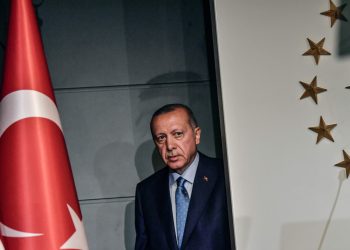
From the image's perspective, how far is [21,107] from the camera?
165cm

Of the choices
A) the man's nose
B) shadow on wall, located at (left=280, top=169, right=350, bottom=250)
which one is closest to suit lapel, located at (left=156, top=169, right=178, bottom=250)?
the man's nose

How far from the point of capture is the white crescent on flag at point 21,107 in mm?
1647

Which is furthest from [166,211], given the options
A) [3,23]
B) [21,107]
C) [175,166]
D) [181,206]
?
[3,23]

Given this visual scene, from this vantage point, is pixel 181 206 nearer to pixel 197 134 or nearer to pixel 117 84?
pixel 197 134

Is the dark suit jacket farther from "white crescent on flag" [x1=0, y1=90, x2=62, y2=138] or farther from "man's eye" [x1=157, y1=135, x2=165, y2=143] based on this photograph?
"white crescent on flag" [x1=0, y1=90, x2=62, y2=138]

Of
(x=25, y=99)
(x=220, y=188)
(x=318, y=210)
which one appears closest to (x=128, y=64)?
(x=25, y=99)

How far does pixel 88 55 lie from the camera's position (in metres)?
1.86

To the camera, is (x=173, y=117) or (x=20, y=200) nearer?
(x=20, y=200)

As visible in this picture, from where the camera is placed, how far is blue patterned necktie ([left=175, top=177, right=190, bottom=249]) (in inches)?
70.7

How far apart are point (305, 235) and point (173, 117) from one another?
2.09 feet

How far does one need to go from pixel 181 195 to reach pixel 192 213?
0.24 ft

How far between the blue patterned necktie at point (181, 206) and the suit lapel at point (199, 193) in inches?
0.6

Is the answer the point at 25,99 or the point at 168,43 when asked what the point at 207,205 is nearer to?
the point at 168,43

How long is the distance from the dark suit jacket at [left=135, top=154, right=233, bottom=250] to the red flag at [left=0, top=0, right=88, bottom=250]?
24 centimetres
